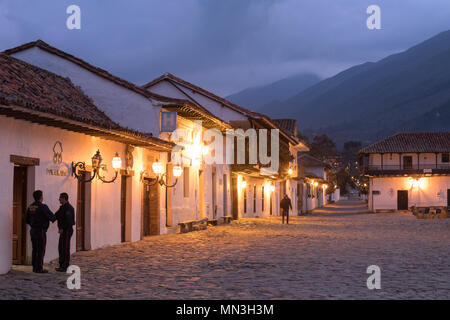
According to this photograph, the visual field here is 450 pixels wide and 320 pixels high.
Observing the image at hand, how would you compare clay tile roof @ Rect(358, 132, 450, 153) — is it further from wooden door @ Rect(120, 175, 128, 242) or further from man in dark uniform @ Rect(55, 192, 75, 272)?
man in dark uniform @ Rect(55, 192, 75, 272)

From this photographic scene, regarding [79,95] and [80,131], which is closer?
[80,131]

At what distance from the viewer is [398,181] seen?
176ft

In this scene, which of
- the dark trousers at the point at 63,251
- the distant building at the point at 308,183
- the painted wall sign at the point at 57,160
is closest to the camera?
the dark trousers at the point at 63,251

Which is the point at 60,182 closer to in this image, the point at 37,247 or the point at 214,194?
the point at 37,247

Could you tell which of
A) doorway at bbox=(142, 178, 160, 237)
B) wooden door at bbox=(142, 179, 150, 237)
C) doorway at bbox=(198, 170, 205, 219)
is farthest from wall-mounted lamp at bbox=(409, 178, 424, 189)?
wooden door at bbox=(142, 179, 150, 237)

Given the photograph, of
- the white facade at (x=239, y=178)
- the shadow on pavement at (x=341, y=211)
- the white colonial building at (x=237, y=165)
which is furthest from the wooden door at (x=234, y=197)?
the shadow on pavement at (x=341, y=211)

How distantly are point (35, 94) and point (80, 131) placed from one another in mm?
1276

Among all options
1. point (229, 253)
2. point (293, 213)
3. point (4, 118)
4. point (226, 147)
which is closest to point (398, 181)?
point (293, 213)

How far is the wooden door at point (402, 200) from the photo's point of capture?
2101 inches

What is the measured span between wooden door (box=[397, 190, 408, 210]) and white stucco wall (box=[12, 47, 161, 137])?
3780cm

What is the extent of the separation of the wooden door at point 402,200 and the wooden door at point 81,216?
42700 mm

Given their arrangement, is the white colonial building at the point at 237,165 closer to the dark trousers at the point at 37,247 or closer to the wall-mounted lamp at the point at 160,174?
the wall-mounted lamp at the point at 160,174
